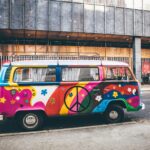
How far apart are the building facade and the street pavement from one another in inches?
624

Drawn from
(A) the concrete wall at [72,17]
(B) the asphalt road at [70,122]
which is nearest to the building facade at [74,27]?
(A) the concrete wall at [72,17]

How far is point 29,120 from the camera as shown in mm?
8547

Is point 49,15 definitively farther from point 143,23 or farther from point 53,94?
point 53,94

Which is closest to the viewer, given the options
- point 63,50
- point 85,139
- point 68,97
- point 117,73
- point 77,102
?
point 85,139

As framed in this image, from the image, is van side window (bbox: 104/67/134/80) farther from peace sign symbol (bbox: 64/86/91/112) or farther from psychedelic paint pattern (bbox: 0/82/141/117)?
peace sign symbol (bbox: 64/86/91/112)

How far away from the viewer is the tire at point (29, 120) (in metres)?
8.50

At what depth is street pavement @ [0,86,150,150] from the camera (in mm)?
6961

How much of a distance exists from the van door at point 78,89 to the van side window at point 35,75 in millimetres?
428

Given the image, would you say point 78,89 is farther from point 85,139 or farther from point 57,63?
point 85,139

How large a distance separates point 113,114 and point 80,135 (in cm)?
210

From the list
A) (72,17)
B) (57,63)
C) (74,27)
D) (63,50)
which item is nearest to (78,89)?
(57,63)

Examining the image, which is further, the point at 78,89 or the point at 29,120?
the point at 78,89

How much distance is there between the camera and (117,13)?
27062 mm

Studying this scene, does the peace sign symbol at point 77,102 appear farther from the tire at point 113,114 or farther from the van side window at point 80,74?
the tire at point 113,114
